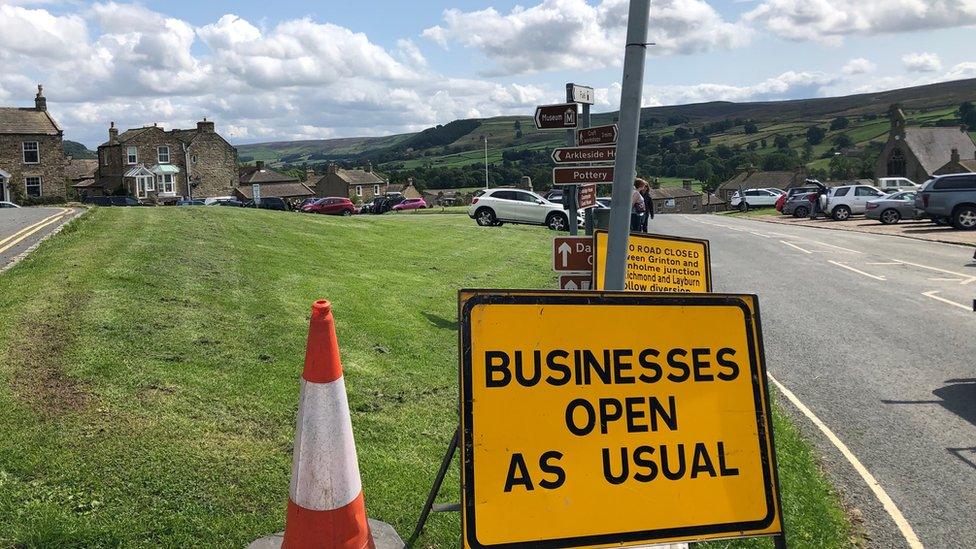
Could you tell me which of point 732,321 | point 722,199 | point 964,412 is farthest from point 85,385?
point 722,199

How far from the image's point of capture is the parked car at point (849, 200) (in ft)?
134

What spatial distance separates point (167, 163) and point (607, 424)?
276ft

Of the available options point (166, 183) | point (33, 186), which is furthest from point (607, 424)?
point (166, 183)

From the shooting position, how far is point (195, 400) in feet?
19.2

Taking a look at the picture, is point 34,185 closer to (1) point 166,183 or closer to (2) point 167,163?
(1) point 166,183

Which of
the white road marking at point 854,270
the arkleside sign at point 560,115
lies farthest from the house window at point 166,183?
the arkleside sign at point 560,115

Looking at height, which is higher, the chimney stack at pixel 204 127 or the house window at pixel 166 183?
the chimney stack at pixel 204 127

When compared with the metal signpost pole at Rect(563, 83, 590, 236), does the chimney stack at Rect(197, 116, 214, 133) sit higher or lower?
higher

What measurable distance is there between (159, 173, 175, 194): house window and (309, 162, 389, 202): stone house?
30490 millimetres

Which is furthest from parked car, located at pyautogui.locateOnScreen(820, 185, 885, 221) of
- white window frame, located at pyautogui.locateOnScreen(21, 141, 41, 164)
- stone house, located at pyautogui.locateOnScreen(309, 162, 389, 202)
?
stone house, located at pyautogui.locateOnScreen(309, 162, 389, 202)

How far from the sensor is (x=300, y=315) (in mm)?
9156

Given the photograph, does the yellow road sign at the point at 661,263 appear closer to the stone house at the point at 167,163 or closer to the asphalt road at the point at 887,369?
the asphalt road at the point at 887,369

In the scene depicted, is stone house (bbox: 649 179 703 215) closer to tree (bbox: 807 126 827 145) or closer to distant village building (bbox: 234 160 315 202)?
distant village building (bbox: 234 160 315 202)

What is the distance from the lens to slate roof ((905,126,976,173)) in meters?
82.1
